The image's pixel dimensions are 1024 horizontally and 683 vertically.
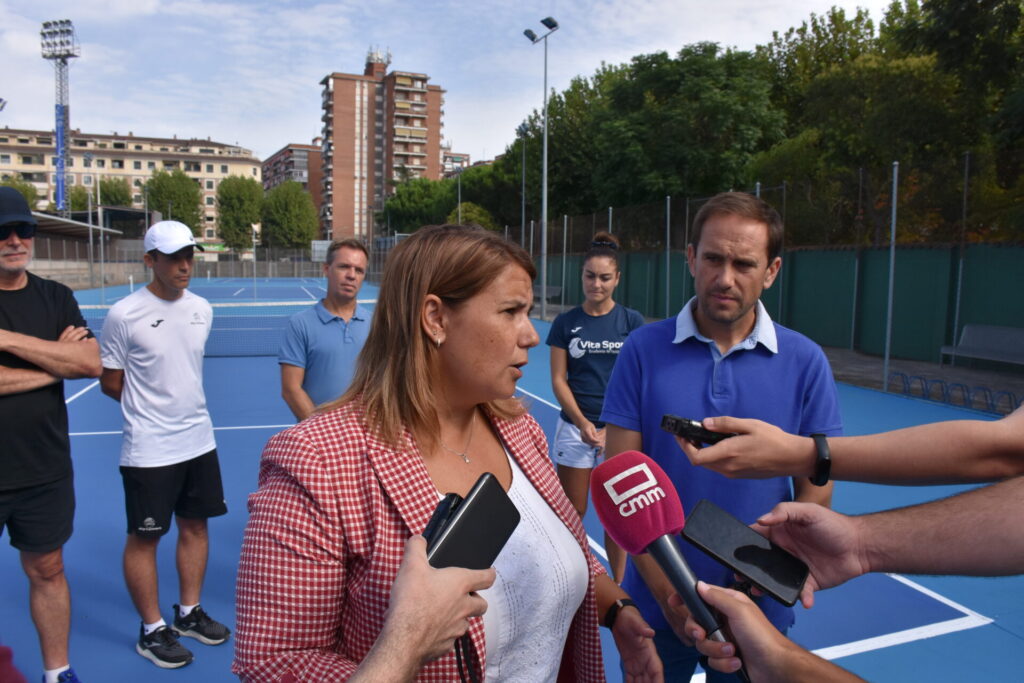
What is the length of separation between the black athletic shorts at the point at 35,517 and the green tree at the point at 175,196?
88.6 metres

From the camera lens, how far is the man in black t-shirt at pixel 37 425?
11.2 feet

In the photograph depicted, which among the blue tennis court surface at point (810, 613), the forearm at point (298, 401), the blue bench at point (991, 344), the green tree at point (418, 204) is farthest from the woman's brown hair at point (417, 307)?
the green tree at point (418, 204)

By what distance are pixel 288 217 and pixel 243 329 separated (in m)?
70.7

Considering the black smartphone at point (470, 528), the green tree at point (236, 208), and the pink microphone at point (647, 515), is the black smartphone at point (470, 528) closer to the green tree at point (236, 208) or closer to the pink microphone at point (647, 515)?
the pink microphone at point (647, 515)

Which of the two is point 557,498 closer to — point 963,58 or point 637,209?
point 963,58

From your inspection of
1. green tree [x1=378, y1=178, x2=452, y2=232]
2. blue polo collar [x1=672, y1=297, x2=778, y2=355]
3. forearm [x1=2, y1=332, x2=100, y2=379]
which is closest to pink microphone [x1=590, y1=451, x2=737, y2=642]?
blue polo collar [x1=672, y1=297, x2=778, y2=355]

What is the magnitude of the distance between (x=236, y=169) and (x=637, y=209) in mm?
107167

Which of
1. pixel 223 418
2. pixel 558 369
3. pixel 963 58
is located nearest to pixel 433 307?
pixel 558 369

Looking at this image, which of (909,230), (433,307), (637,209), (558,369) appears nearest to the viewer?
(433,307)

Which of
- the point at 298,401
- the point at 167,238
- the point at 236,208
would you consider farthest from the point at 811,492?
the point at 236,208

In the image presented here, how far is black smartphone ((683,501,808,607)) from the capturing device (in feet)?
5.32

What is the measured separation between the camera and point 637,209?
22.7 metres

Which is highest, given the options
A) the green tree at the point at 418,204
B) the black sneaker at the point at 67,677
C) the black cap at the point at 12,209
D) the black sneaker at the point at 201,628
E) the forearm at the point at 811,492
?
the green tree at the point at 418,204

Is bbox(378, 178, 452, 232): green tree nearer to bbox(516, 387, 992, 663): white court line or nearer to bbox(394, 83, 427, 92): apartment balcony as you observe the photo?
bbox(394, 83, 427, 92): apartment balcony
